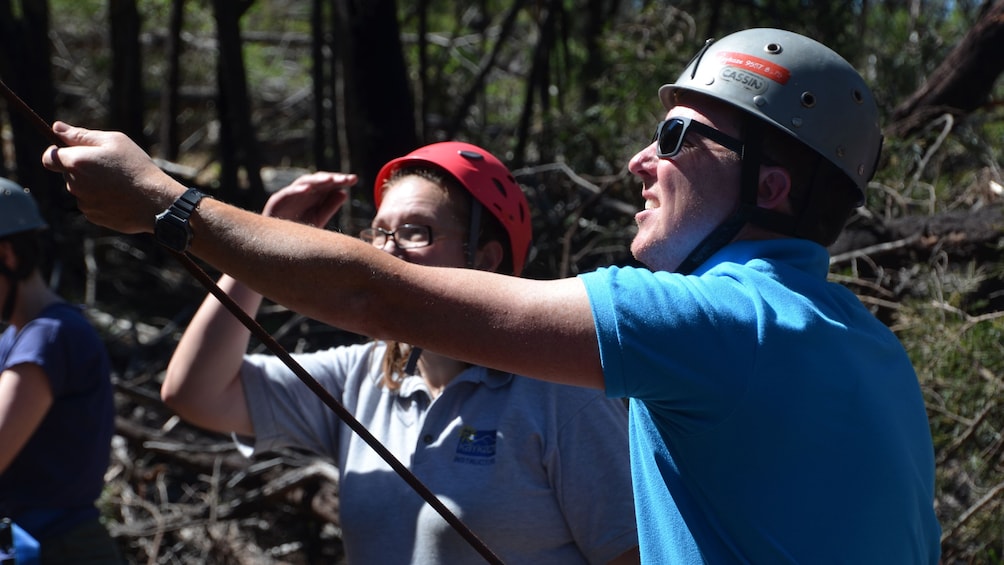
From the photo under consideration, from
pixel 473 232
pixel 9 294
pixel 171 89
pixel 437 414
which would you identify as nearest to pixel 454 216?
pixel 473 232

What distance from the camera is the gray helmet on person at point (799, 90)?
1.77 m

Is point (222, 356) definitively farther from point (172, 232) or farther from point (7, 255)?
point (7, 255)

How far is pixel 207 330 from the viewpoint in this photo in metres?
2.63

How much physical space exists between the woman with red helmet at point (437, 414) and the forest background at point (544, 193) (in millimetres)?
1677

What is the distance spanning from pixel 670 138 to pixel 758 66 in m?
0.20

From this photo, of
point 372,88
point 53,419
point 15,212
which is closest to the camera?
point 53,419

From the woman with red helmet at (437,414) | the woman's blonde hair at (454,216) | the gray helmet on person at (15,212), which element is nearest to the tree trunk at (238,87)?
the gray helmet on person at (15,212)

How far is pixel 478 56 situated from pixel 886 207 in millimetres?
4772

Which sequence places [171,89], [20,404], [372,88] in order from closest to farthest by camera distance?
[20,404]
[372,88]
[171,89]

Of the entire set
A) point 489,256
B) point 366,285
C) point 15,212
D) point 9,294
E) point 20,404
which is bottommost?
point 20,404

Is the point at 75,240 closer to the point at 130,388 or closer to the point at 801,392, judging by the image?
the point at 130,388

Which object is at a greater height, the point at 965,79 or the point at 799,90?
the point at 799,90

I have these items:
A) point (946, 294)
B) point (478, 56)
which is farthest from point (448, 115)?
point (946, 294)

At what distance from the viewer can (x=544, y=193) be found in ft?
16.4
